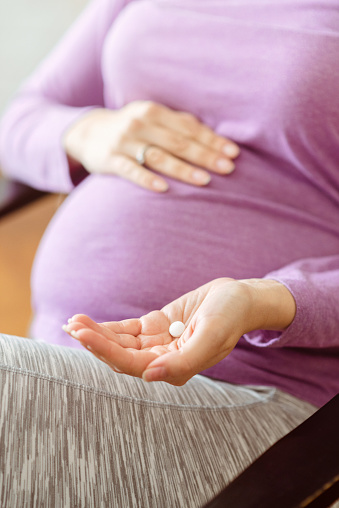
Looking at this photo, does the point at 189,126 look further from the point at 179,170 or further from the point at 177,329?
the point at 177,329

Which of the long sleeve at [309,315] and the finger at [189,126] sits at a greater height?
the finger at [189,126]

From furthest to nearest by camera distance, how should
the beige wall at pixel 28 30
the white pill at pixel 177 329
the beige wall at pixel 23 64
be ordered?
the beige wall at pixel 28 30
the beige wall at pixel 23 64
the white pill at pixel 177 329

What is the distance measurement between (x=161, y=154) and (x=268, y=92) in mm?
198

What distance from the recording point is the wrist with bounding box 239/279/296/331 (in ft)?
1.80

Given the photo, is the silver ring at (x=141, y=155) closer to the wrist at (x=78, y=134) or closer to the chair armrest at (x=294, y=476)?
A: the wrist at (x=78, y=134)

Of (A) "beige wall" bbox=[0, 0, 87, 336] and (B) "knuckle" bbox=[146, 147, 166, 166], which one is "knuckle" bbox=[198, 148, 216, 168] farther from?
(A) "beige wall" bbox=[0, 0, 87, 336]

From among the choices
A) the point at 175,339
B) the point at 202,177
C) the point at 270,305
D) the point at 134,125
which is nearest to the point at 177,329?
the point at 175,339

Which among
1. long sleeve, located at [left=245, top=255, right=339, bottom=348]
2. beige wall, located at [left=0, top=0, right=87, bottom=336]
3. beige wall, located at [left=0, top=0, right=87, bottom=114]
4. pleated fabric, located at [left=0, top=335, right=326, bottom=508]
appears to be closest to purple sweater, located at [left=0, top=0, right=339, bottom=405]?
long sleeve, located at [left=245, top=255, right=339, bottom=348]

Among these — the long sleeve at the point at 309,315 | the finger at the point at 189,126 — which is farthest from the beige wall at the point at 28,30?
the long sleeve at the point at 309,315

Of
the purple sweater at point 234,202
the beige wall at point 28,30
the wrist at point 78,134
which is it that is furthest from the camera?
the beige wall at point 28,30

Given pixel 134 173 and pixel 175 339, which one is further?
pixel 134 173

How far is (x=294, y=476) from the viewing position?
1.41ft

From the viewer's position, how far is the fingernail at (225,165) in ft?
2.56

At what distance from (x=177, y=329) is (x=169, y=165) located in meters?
0.36
